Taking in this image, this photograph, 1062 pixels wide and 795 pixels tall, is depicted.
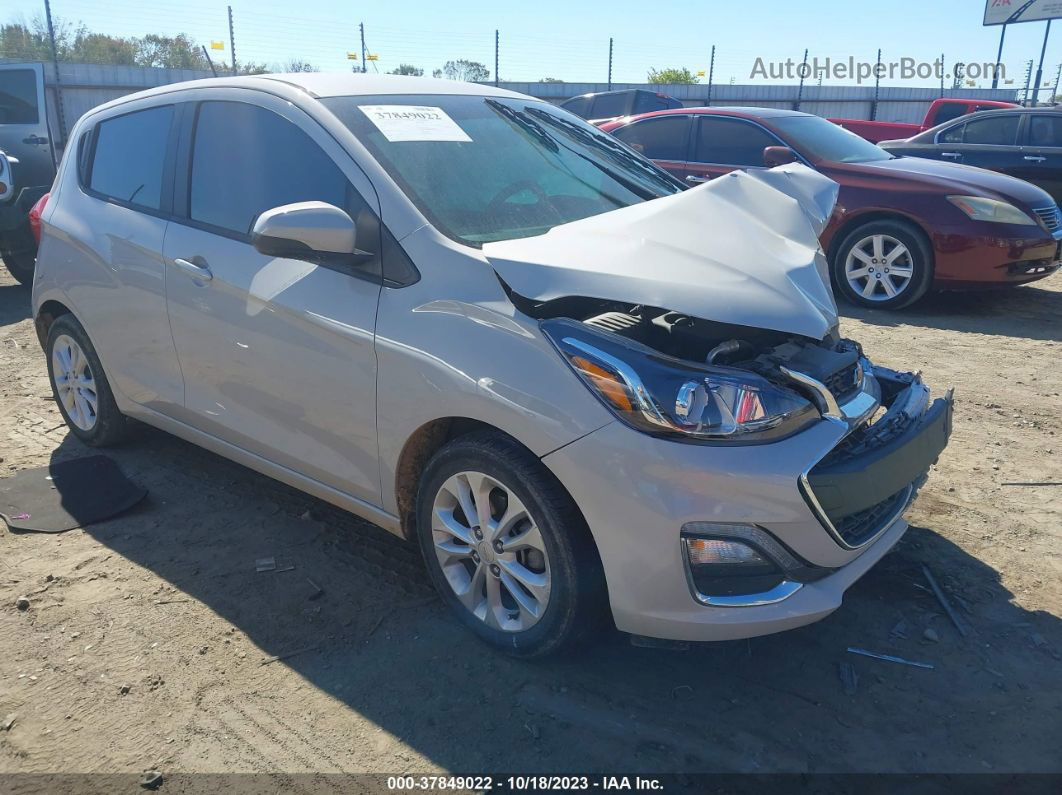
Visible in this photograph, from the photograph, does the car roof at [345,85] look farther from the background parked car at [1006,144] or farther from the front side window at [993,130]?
the front side window at [993,130]

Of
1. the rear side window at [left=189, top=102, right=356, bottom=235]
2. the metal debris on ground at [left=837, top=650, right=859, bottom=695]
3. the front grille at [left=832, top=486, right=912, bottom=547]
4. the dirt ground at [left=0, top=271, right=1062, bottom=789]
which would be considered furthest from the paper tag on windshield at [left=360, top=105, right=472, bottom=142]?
the metal debris on ground at [left=837, top=650, right=859, bottom=695]

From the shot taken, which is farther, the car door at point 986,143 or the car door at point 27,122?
the car door at point 986,143

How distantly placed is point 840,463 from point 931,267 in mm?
5251

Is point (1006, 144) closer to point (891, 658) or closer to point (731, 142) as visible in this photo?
point (731, 142)

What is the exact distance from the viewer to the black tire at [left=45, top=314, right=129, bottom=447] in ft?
14.3

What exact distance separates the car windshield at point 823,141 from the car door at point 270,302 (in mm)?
5772

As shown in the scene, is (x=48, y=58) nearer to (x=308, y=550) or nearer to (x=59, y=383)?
(x=59, y=383)

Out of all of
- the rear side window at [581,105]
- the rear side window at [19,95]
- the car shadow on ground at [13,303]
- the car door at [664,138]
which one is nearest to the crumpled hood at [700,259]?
the car door at [664,138]

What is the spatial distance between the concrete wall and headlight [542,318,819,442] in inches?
807

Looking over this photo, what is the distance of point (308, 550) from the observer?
11.8 feet

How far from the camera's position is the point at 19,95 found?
30.3 ft

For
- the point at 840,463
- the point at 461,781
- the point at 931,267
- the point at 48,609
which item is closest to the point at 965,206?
the point at 931,267

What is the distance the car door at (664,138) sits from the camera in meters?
8.79

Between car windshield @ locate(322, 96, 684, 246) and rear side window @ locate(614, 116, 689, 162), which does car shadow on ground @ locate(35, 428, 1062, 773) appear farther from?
rear side window @ locate(614, 116, 689, 162)
